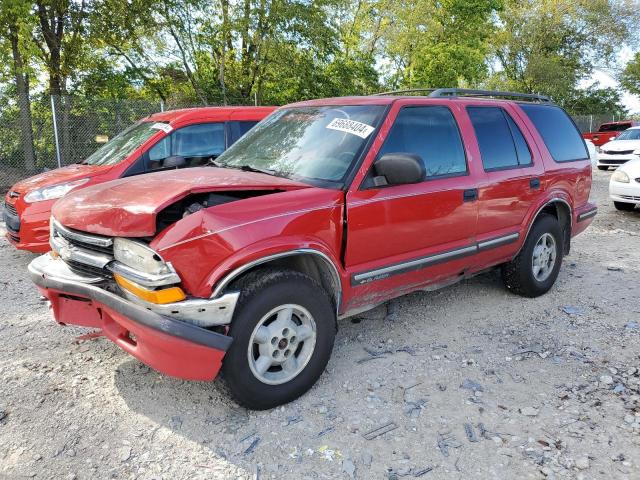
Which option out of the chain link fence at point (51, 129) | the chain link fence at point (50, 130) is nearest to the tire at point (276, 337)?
the chain link fence at point (51, 129)

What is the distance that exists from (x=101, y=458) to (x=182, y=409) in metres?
0.54

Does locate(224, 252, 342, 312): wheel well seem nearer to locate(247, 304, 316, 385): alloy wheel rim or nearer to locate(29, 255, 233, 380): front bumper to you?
locate(247, 304, 316, 385): alloy wheel rim

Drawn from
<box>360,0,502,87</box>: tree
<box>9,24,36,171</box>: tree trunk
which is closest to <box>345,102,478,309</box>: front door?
<box>9,24,36,171</box>: tree trunk

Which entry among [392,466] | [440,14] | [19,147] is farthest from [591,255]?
[440,14]

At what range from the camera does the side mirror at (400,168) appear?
3.23 m

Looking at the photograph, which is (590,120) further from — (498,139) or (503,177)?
(503,177)

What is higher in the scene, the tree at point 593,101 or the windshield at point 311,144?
the tree at point 593,101

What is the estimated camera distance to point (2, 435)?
9.14ft

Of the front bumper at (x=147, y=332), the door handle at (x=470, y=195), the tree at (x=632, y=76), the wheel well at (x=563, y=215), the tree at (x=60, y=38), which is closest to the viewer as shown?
the front bumper at (x=147, y=332)

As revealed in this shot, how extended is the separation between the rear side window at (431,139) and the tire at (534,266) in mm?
1253

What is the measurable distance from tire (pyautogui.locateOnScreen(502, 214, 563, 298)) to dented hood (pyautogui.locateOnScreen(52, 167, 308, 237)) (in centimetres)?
257

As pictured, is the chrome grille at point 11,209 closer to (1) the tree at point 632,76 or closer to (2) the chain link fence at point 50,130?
(2) the chain link fence at point 50,130

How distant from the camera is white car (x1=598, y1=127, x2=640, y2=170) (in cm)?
1636

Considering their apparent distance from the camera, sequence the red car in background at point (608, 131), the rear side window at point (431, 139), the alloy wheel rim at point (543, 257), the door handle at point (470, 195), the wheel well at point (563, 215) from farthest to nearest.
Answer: the red car in background at point (608, 131) < the wheel well at point (563, 215) < the alloy wheel rim at point (543, 257) < the door handle at point (470, 195) < the rear side window at point (431, 139)
